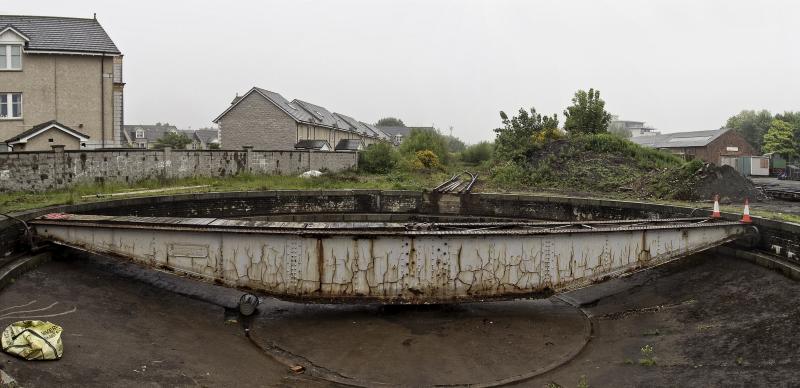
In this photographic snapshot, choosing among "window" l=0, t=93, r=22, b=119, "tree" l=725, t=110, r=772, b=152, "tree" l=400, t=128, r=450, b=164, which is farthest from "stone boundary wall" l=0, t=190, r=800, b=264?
"tree" l=725, t=110, r=772, b=152

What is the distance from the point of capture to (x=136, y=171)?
63.4ft

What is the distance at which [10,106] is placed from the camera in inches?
949

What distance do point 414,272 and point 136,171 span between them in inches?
572

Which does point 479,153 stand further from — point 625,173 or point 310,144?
point 625,173

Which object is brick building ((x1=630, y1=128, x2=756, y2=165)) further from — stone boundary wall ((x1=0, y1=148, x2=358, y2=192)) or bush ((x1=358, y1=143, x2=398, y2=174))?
stone boundary wall ((x1=0, y1=148, x2=358, y2=192))

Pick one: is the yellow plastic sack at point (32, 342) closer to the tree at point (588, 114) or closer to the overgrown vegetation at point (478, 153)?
the tree at point (588, 114)

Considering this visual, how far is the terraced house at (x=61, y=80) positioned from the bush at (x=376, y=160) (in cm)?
1196

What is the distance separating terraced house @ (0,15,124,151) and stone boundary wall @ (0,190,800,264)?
10.6m

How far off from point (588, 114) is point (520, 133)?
524cm

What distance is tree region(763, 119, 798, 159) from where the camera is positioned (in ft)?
158

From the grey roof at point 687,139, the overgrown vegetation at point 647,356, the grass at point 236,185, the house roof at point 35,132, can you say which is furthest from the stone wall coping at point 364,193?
the grey roof at point 687,139

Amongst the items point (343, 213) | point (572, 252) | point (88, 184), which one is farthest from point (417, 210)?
point (88, 184)

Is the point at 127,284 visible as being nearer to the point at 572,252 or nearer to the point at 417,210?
the point at 572,252

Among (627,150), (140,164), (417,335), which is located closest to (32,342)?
(417,335)
